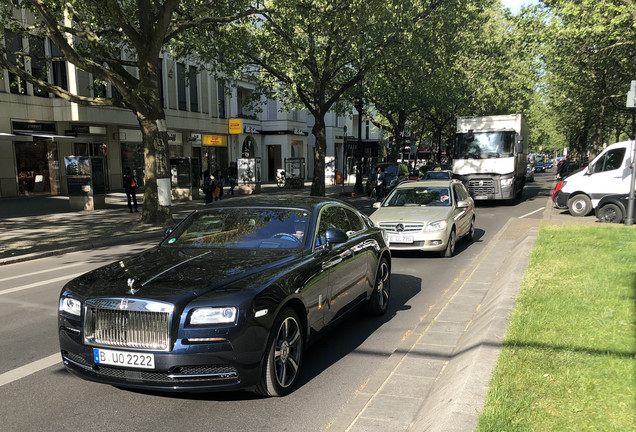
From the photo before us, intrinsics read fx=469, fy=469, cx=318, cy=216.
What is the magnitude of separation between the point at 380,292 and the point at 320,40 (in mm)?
18244

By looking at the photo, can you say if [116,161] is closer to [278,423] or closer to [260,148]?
[260,148]

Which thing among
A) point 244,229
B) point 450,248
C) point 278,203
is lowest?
point 450,248

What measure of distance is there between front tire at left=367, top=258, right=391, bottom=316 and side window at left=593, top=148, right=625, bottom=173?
12.0m

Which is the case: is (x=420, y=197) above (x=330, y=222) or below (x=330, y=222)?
below

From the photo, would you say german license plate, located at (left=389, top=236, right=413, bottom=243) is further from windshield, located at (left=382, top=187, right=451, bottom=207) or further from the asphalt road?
the asphalt road

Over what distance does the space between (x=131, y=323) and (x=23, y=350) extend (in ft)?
A: 7.95

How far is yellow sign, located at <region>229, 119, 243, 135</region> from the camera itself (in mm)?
36156

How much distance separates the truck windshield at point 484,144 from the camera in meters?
19.9

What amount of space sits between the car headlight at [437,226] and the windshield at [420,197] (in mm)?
1008

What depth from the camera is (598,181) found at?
1498 centimetres

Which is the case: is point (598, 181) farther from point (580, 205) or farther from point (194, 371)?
point (194, 371)

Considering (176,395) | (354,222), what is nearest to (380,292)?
(354,222)

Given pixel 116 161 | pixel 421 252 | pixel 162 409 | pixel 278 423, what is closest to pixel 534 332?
pixel 278 423

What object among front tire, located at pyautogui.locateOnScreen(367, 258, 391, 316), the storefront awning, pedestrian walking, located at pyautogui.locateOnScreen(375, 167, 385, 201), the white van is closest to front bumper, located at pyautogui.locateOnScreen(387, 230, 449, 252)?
front tire, located at pyautogui.locateOnScreen(367, 258, 391, 316)
